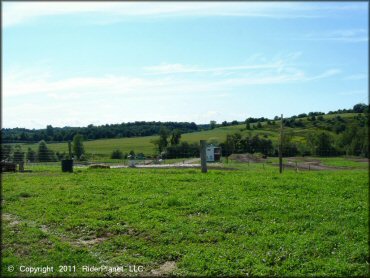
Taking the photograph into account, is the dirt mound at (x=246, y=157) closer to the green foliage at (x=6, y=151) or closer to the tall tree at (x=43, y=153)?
the tall tree at (x=43, y=153)

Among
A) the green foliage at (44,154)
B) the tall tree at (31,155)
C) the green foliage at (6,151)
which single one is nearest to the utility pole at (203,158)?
the green foliage at (6,151)

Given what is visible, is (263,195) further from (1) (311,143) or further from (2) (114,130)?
(2) (114,130)

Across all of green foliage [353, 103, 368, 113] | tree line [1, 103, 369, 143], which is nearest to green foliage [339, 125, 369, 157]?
green foliage [353, 103, 368, 113]

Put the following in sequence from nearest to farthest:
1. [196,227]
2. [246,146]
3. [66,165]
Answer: [196,227] < [66,165] < [246,146]

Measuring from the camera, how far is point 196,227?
9.09m

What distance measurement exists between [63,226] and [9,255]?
192 centimetres

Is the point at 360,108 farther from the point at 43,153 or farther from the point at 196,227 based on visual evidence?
the point at 196,227

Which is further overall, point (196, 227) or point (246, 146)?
point (246, 146)

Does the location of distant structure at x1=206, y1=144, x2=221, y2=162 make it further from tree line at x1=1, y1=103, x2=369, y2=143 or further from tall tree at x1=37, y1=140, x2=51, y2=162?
tall tree at x1=37, y1=140, x2=51, y2=162

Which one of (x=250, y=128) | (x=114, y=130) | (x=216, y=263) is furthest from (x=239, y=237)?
(x=114, y=130)

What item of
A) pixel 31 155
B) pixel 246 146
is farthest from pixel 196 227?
pixel 246 146

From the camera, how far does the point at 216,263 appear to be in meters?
7.19

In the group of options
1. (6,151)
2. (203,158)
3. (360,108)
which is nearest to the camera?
(203,158)

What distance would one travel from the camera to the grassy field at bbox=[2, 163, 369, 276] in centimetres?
723
